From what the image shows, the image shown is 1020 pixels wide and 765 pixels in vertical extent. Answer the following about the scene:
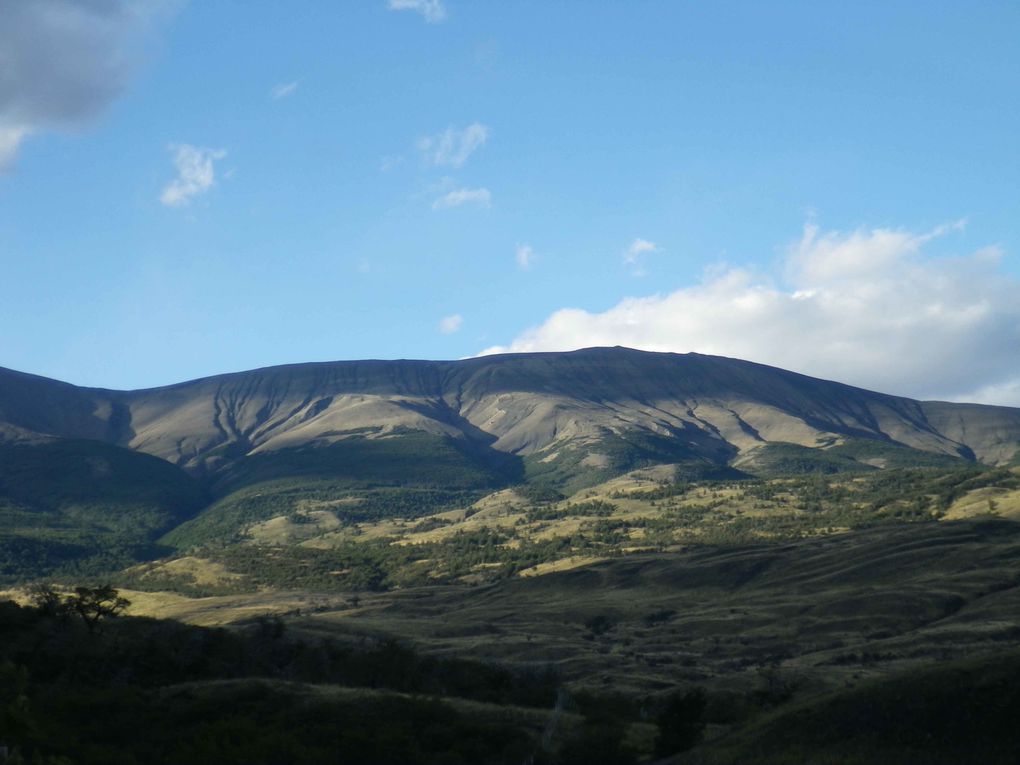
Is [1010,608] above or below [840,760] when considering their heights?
below

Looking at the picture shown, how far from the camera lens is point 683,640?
337ft

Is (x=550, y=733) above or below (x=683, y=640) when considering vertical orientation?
above

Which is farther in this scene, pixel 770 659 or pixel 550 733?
pixel 770 659

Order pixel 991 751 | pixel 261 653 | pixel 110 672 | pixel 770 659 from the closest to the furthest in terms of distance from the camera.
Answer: pixel 991 751 → pixel 110 672 → pixel 261 653 → pixel 770 659

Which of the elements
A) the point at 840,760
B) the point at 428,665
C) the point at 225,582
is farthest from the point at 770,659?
the point at 225,582

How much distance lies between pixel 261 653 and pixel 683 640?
54886mm

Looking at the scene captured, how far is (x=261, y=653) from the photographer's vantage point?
5788cm

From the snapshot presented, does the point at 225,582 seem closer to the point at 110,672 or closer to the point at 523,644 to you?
the point at 523,644

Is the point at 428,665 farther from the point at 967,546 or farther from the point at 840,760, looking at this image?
the point at 967,546

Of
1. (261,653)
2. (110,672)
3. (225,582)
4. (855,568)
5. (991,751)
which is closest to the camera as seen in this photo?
(991,751)

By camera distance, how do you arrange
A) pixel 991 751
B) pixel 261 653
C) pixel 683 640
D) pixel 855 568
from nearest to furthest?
1. pixel 991 751
2. pixel 261 653
3. pixel 683 640
4. pixel 855 568

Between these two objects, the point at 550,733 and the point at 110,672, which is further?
the point at 110,672

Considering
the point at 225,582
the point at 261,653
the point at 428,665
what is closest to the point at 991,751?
the point at 428,665

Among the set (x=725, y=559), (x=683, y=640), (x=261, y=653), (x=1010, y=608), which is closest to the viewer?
(x=261, y=653)
